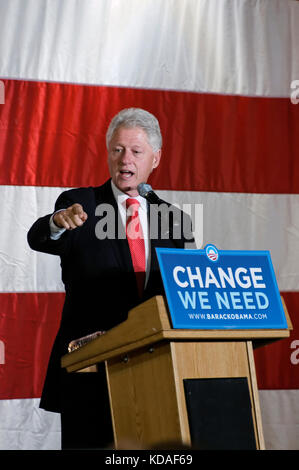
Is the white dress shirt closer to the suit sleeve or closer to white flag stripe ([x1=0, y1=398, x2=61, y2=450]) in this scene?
the suit sleeve

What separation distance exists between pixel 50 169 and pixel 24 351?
2.83 ft

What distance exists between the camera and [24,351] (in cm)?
271

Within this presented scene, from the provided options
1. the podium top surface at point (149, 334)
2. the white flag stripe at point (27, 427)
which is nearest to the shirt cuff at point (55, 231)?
the podium top surface at point (149, 334)

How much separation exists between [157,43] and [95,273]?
5.58 ft

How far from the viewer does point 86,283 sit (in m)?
1.82

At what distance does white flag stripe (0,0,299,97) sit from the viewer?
295cm

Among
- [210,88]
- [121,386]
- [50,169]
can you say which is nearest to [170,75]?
[210,88]

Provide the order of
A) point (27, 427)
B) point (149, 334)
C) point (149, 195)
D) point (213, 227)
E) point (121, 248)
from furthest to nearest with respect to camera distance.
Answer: point (213, 227) < point (27, 427) < point (121, 248) < point (149, 195) < point (149, 334)

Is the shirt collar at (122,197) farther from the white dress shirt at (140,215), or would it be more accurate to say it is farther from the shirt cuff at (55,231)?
the shirt cuff at (55,231)

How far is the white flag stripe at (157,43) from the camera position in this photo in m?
2.95

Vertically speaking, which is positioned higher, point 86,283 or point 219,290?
point 86,283

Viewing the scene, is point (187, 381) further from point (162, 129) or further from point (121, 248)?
point (162, 129)

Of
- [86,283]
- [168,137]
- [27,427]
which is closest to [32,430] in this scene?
[27,427]
